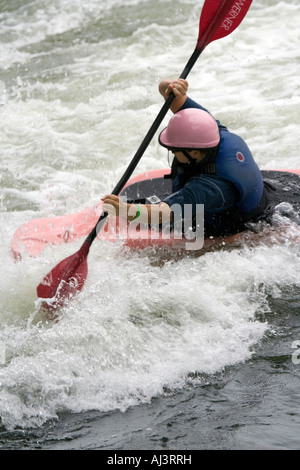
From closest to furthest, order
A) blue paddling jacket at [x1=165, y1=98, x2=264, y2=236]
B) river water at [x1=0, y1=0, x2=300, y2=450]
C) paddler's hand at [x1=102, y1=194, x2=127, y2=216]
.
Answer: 1. river water at [x1=0, y1=0, x2=300, y2=450]
2. paddler's hand at [x1=102, y1=194, x2=127, y2=216]
3. blue paddling jacket at [x1=165, y1=98, x2=264, y2=236]

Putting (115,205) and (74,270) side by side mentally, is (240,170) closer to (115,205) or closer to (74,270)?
(115,205)

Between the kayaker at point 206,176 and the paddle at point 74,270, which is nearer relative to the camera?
the kayaker at point 206,176

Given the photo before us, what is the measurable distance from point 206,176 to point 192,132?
24cm

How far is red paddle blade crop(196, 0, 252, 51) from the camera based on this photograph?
4.28 m

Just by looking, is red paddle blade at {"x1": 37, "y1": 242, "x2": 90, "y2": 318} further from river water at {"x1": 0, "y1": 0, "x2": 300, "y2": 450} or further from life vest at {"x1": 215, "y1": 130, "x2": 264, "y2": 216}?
life vest at {"x1": 215, "y1": 130, "x2": 264, "y2": 216}

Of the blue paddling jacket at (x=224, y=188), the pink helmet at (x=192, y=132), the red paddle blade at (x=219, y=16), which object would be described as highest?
the red paddle blade at (x=219, y=16)

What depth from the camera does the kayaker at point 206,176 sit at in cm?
333

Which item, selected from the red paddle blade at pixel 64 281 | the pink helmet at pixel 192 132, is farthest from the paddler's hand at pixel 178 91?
the red paddle blade at pixel 64 281

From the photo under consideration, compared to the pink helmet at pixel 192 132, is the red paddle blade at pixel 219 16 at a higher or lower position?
higher

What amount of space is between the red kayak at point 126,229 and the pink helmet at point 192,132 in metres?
0.61

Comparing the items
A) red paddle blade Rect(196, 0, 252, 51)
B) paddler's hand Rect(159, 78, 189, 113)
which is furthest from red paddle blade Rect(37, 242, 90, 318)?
red paddle blade Rect(196, 0, 252, 51)

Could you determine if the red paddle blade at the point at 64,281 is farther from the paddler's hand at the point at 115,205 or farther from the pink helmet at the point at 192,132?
the pink helmet at the point at 192,132

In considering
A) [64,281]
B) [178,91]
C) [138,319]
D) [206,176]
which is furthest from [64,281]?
[178,91]

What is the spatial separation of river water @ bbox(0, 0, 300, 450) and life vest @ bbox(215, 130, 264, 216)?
12.0 inches
